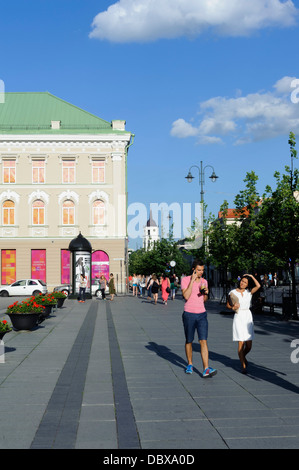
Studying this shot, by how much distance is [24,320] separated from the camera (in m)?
16.1

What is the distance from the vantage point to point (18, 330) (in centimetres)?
1639

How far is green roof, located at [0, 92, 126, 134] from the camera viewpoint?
5147 cm

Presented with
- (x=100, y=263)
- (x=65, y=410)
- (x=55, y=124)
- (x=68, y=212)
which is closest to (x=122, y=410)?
(x=65, y=410)

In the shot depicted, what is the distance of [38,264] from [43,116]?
1405cm

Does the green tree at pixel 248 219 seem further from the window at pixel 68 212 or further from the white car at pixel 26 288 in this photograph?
the window at pixel 68 212

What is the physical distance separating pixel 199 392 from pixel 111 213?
42631 millimetres

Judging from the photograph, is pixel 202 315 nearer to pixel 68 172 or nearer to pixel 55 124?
pixel 68 172

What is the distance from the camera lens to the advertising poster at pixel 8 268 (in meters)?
49.5

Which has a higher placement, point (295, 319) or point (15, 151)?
point (15, 151)

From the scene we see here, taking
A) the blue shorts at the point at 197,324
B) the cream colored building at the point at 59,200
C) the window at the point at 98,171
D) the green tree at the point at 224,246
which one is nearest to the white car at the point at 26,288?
the cream colored building at the point at 59,200

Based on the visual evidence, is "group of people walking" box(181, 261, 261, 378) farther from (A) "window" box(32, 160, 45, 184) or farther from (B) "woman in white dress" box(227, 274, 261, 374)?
(A) "window" box(32, 160, 45, 184)

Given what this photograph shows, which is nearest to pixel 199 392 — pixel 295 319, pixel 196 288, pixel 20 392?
pixel 196 288

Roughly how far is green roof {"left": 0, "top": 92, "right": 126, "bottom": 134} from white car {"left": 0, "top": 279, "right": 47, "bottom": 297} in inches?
559
